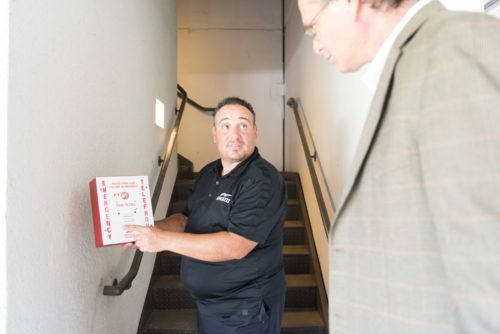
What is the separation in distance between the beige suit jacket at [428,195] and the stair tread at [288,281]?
203cm

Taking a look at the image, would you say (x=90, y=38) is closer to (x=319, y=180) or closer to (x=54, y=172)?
(x=54, y=172)

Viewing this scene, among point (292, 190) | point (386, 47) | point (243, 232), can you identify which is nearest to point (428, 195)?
point (386, 47)

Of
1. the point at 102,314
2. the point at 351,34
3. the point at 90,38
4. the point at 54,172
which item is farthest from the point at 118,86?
the point at 351,34

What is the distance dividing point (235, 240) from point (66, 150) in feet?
2.14

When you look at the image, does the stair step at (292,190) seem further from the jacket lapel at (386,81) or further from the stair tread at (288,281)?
the jacket lapel at (386,81)

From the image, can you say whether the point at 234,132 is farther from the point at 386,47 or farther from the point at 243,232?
the point at 386,47

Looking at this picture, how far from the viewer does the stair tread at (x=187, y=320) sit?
2215 mm

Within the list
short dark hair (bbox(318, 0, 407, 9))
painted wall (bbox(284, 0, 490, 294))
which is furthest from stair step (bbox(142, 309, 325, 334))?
short dark hair (bbox(318, 0, 407, 9))

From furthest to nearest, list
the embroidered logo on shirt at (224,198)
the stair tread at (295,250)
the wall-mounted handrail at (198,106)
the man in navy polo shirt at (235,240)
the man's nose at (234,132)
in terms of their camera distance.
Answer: the wall-mounted handrail at (198,106) → the stair tread at (295,250) → the man's nose at (234,132) → the embroidered logo on shirt at (224,198) → the man in navy polo shirt at (235,240)

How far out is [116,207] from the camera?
45.3 inches

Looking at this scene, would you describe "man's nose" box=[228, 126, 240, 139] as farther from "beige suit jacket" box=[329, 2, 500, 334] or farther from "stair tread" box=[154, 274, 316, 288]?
"stair tread" box=[154, 274, 316, 288]

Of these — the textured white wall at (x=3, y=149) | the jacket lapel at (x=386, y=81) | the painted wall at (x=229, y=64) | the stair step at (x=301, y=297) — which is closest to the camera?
the jacket lapel at (x=386, y=81)

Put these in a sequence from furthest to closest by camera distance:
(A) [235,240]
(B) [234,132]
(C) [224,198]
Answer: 1. (B) [234,132]
2. (C) [224,198]
3. (A) [235,240]

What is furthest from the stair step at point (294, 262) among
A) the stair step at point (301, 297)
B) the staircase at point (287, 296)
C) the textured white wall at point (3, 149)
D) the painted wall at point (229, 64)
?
the textured white wall at point (3, 149)
